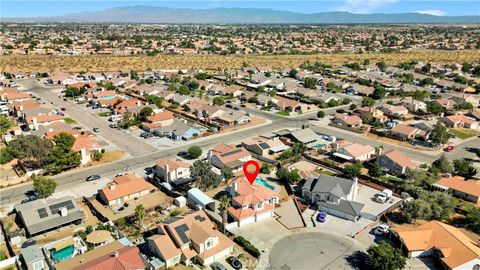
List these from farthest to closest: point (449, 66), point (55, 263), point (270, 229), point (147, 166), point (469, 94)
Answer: point (449, 66)
point (469, 94)
point (147, 166)
point (270, 229)
point (55, 263)

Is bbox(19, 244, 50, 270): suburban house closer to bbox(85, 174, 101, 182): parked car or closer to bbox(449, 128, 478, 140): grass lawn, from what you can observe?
bbox(85, 174, 101, 182): parked car

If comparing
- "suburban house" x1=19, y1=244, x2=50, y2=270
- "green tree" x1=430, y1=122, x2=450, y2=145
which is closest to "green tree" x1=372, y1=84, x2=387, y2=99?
"green tree" x1=430, y1=122, x2=450, y2=145

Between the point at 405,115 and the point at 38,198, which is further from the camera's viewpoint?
the point at 405,115

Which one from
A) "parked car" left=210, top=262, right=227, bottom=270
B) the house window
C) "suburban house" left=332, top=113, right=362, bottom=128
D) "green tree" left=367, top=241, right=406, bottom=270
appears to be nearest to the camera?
"green tree" left=367, top=241, right=406, bottom=270

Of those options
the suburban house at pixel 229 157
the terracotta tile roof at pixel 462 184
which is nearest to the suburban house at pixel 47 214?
the suburban house at pixel 229 157

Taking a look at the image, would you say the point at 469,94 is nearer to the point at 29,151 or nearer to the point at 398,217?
the point at 398,217

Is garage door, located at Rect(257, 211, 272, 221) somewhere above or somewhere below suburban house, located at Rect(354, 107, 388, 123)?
below

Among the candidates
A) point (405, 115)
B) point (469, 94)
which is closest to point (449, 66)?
point (469, 94)

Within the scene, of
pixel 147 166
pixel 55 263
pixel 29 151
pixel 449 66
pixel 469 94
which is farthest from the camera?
pixel 449 66
